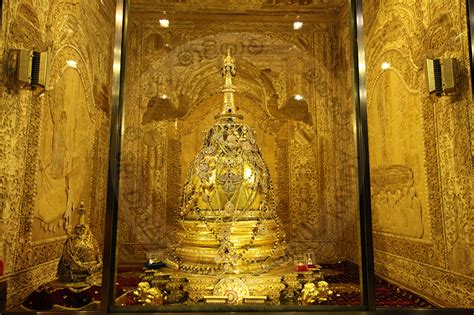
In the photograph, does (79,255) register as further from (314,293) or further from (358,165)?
(358,165)

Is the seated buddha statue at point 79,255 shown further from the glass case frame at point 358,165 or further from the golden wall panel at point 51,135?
the glass case frame at point 358,165

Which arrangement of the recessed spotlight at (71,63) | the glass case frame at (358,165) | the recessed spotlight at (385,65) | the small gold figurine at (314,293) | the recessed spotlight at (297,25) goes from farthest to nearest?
the recessed spotlight at (297,25) < the recessed spotlight at (71,63) < the recessed spotlight at (385,65) < the small gold figurine at (314,293) < the glass case frame at (358,165)

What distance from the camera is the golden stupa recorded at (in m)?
1.93

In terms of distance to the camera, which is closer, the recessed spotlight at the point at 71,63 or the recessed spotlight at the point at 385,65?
the recessed spotlight at the point at 385,65

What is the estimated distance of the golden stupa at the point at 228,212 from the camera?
6.35 ft

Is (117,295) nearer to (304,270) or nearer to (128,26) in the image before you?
(304,270)

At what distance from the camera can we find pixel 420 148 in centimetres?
192

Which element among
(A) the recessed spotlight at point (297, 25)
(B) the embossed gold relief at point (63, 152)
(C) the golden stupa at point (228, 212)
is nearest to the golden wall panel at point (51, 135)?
(B) the embossed gold relief at point (63, 152)

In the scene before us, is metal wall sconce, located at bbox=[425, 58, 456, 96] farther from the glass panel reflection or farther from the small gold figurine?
the small gold figurine

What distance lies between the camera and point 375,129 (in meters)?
1.75

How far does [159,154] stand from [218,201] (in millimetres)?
660

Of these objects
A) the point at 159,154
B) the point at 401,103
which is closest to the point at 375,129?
the point at 401,103

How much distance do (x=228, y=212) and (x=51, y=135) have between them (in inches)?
44.0

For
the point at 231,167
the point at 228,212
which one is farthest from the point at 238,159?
the point at 228,212
